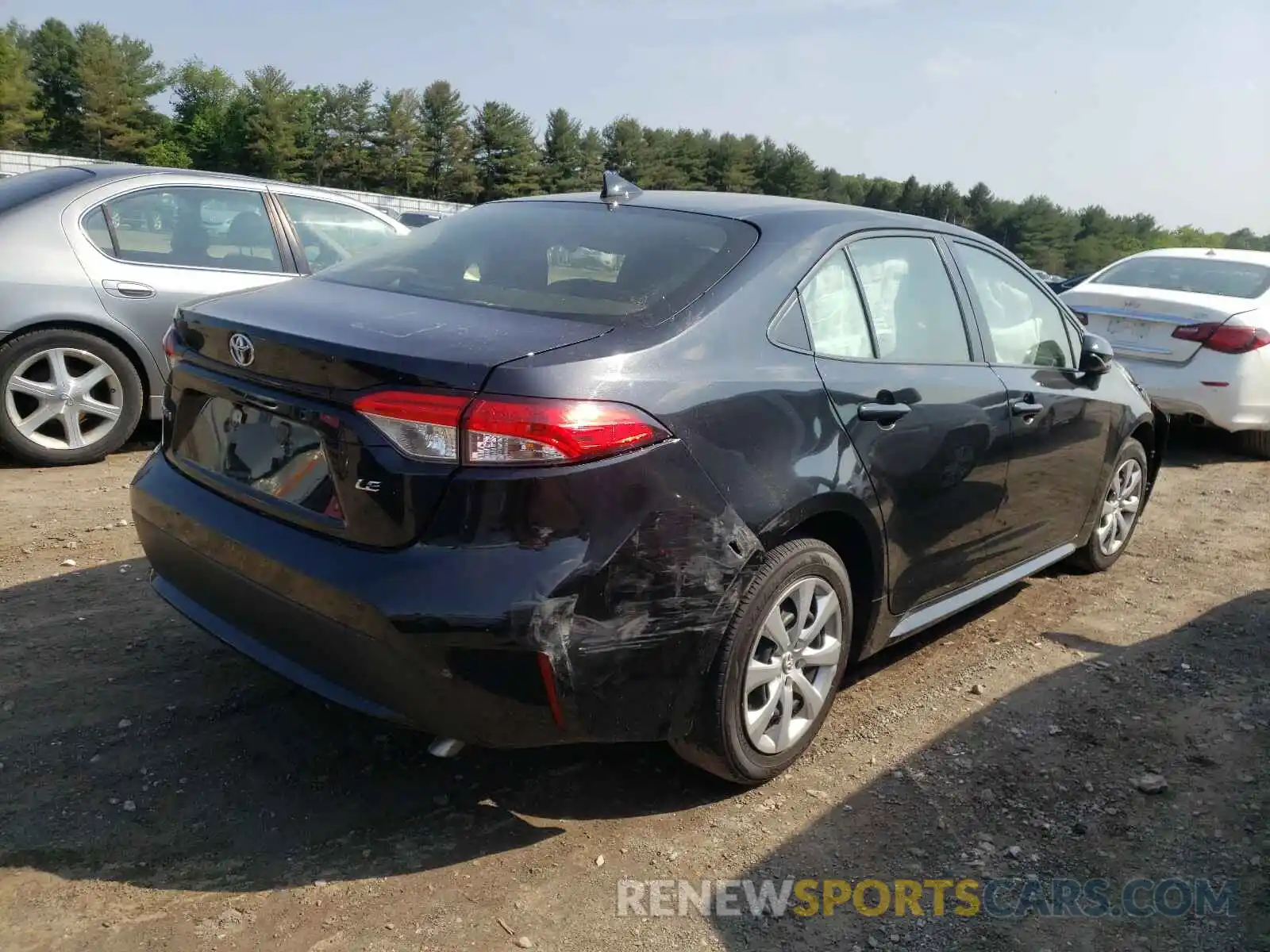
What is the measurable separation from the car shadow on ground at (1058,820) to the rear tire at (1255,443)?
4.69 meters

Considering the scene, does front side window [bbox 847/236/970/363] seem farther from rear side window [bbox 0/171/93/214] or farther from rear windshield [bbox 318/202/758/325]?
rear side window [bbox 0/171/93/214]

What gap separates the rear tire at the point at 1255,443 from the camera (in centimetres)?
786

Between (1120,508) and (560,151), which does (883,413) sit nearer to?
(1120,508)

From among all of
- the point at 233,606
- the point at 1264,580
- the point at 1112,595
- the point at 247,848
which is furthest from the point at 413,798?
the point at 1264,580

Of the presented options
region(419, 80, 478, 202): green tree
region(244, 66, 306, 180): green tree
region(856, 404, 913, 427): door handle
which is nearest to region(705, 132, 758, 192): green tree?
region(419, 80, 478, 202): green tree

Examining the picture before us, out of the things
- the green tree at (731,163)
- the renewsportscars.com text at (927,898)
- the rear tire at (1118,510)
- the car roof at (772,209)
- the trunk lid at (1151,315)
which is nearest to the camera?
the renewsportscars.com text at (927,898)

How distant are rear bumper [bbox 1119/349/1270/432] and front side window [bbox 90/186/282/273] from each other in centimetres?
595

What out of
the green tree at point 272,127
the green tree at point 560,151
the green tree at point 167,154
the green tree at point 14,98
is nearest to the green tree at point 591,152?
the green tree at point 560,151

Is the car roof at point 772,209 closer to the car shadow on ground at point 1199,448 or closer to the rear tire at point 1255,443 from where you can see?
the car shadow on ground at point 1199,448

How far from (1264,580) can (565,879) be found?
413 cm

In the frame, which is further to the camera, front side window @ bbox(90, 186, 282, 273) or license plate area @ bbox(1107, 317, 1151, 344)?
license plate area @ bbox(1107, 317, 1151, 344)

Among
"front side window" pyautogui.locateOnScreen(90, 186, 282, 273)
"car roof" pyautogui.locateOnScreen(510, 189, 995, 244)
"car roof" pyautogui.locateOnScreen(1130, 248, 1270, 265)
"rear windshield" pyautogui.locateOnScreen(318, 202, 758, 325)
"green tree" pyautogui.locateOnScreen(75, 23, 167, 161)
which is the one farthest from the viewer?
"green tree" pyautogui.locateOnScreen(75, 23, 167, 161)

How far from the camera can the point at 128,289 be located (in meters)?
5.46

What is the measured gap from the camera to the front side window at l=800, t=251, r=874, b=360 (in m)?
2.98
